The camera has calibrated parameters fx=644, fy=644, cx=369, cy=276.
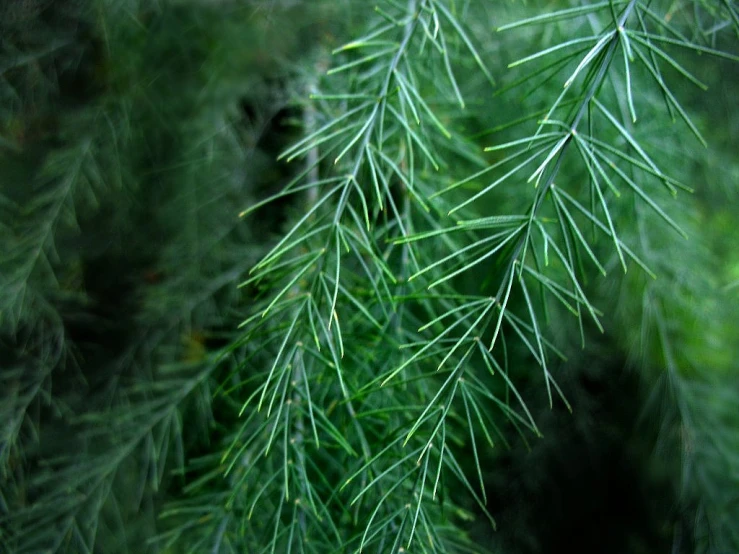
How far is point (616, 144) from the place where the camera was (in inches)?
32.1

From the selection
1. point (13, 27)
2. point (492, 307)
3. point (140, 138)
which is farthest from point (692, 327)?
point (13, 27)

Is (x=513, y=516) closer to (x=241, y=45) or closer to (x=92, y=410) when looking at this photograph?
(x=92, y=410)

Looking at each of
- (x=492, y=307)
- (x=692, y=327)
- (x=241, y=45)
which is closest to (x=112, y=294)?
(x=241, y=45)

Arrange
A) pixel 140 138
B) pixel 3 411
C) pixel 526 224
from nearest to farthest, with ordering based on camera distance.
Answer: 1. pixel 526 224
2. pixel 3 411
3. pixel 140 138

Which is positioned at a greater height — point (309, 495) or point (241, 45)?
point (241, 45)

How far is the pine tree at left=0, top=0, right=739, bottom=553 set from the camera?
0.73m

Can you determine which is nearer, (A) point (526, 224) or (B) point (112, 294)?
(A) point (526, 224)

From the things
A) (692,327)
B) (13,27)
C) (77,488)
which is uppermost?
(13,27)

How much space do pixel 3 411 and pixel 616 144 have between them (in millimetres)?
817

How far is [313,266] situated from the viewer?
700 mm

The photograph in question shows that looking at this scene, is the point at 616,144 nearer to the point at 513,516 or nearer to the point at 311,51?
the point at 311,51

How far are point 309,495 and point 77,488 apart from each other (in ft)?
1.29

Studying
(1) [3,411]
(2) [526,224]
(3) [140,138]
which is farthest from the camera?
(3) [140,138]

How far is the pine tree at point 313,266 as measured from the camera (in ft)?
2.39
